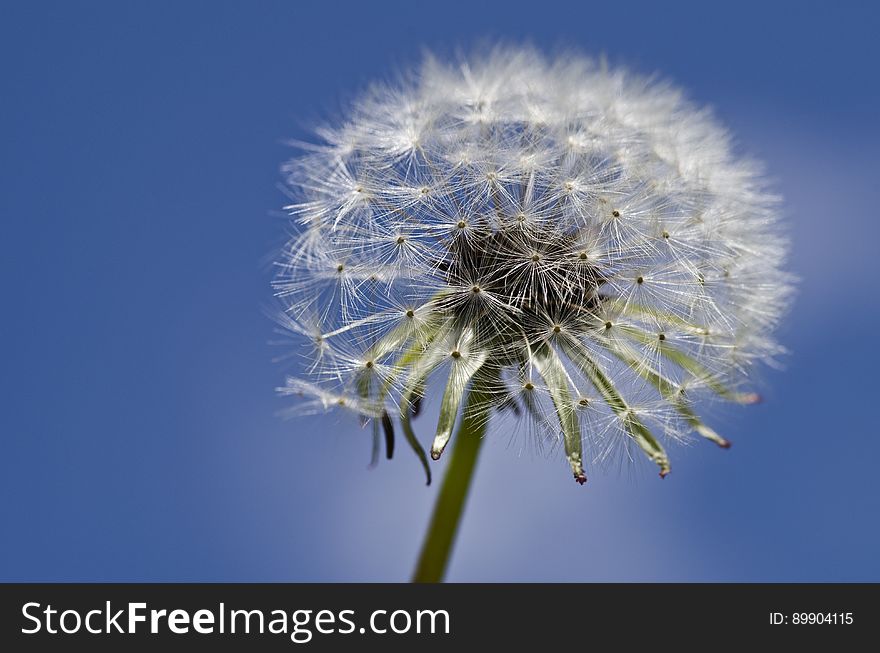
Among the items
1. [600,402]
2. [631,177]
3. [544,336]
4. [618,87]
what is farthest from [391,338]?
[618,87]

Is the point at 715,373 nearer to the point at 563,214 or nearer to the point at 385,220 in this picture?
the point at 563,214
